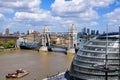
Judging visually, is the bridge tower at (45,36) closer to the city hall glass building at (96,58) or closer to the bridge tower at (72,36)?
the bridge tower at (72,36)

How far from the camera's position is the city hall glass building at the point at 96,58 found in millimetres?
39719

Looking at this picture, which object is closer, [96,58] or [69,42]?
[96,58]

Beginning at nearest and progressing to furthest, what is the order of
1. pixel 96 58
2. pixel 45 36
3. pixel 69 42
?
pixel 96 58, pixel 69 42, pixel 45 36

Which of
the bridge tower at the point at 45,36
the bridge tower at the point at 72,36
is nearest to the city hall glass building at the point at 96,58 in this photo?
the bridge tower at the point at 72,36

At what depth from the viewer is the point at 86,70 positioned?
136ft

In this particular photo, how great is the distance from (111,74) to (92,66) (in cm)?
277

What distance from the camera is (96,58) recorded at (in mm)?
41031

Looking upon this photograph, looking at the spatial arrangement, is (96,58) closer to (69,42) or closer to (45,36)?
(69,42)

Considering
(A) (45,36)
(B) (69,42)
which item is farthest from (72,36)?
(A) (45,36)

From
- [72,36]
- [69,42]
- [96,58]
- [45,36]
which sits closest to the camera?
[96,58]

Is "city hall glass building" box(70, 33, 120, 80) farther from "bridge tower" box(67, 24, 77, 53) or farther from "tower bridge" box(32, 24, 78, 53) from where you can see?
"bridge tower" box(67, 24, 77, 53)

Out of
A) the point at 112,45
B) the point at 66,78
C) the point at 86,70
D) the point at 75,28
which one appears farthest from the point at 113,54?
the point at 75,28

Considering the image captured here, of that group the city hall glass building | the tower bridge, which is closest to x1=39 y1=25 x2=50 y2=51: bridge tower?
the tower bridge

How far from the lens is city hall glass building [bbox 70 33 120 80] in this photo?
39.7 meters
